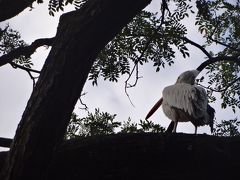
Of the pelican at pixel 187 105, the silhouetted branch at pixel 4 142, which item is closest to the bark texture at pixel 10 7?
the silhouetted branch at pixel 4 142

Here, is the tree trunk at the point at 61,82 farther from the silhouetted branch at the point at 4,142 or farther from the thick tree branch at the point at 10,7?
the silhouetted branch at the point at 4,142

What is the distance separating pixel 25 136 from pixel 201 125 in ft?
9.08

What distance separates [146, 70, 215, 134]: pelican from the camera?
480 cm

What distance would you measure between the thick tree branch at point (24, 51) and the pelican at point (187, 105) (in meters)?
1.55

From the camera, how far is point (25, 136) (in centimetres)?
257

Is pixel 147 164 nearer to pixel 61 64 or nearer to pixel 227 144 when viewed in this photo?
pixel 227 144

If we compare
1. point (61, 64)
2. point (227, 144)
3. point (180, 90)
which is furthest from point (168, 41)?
point (61, 64)

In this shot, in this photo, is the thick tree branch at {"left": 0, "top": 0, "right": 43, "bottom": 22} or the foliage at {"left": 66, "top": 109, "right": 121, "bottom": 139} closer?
the thick tree branch at {"left": 0, "top": 0, "right": 43, "bottom": 22}

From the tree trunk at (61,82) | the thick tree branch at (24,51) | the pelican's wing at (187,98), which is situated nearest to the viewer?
the tree trunk at (61,82)

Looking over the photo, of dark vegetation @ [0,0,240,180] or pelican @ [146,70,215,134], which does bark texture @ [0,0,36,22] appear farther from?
pelican @ [146,70,215,134]

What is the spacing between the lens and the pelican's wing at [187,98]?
4793mm

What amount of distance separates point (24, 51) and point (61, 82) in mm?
1963

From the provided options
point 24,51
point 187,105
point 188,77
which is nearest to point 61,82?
point 24,51

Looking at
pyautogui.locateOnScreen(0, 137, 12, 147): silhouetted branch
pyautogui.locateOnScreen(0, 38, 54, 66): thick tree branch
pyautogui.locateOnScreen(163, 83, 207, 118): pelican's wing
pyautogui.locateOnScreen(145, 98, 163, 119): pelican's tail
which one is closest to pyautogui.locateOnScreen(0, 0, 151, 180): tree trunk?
pyautogui.locateOnScreen(0, 137, 12, 147): silhouetted branch
